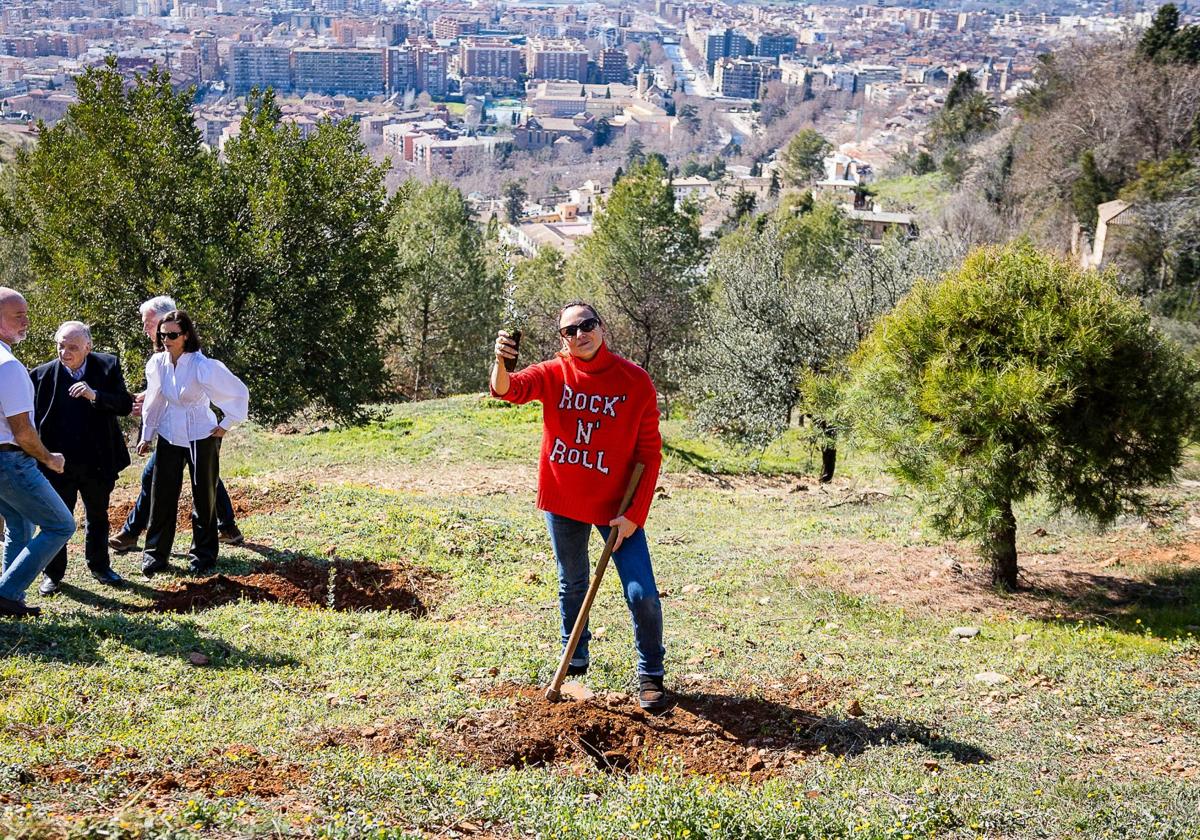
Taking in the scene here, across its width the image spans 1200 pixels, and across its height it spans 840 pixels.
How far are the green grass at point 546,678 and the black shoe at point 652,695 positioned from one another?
343mm

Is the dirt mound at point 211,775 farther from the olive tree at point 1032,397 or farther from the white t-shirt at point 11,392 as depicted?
the olive tree at point 1032,397

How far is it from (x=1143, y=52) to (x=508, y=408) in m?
45.3

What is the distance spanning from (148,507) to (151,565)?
777mm

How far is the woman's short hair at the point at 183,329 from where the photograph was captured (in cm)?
810

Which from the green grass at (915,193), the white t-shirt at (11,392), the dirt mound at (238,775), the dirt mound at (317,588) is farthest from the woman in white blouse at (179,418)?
the green grass at (915,193)

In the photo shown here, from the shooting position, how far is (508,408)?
23109 millimetres

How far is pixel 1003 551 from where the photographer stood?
9.82 meters

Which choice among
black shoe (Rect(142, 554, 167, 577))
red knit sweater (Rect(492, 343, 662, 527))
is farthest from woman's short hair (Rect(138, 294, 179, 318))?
red knit sweater (Rect(492, 343, 662, 527))

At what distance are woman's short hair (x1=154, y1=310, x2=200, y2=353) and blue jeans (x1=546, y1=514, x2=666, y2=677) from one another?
3.75 m

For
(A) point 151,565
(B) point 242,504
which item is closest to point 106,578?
(A) point 151,565

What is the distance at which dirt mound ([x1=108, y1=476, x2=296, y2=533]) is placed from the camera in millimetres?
11047

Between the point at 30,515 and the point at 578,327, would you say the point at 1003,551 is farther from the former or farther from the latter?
the point at 30,515

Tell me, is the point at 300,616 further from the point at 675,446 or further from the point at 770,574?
the point at 675,446

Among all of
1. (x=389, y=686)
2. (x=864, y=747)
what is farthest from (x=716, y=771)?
(x=389, y=686)
